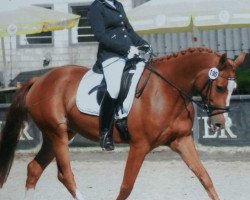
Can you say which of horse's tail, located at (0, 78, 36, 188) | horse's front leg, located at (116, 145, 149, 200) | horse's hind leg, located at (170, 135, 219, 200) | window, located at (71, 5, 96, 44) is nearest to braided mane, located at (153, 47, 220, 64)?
horse's hind leg, located at (170, 135, 219, 200)

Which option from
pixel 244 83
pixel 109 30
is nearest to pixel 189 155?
pixel 109 30

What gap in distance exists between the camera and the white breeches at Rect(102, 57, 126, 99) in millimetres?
7777

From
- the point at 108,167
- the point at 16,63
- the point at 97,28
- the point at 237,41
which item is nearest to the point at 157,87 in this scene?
the point at 97,28

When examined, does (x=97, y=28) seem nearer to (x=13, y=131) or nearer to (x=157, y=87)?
(x=157, y=87)

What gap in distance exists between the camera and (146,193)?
32.1 feet

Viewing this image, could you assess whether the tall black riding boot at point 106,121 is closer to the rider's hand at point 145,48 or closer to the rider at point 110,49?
the rider at point 110,49

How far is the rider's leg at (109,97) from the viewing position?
779cm

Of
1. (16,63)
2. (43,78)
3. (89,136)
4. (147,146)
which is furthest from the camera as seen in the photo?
A: (16,63)

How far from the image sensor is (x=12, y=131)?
9297mm

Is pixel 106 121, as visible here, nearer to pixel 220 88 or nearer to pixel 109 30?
pixel 109 30

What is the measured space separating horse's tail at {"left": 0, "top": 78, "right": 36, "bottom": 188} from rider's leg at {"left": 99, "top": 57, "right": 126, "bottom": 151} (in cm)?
151

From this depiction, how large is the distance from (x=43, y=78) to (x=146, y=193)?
2131mm

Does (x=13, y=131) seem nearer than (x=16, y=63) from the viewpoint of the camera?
Yes

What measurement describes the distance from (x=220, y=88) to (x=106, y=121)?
52.7 inches
